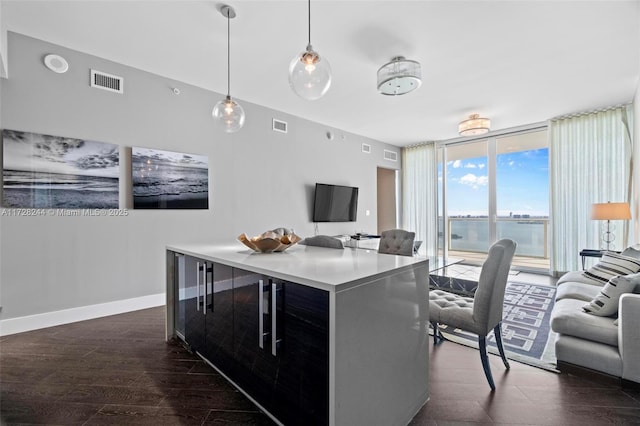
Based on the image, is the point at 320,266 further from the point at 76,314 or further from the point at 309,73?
the point at 76,314

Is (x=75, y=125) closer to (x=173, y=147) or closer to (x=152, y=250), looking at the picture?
(x=173, y=147)

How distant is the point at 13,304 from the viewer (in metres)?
2.74

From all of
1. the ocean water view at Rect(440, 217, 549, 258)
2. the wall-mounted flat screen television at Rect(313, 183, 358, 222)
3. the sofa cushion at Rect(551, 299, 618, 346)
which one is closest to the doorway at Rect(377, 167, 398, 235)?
the ocean water view at Rect(440, 217, 549, 258)

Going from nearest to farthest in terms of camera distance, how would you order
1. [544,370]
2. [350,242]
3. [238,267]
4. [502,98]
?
[238,267]
[544,370]
[502,98]
[350,242]

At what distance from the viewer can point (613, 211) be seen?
3896mm

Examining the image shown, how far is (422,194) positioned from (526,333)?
4.54m

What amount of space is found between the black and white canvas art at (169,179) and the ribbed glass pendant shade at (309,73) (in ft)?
8.02

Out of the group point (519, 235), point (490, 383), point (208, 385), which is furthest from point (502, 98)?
point (208, 385)

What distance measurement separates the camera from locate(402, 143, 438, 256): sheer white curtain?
6844 millimetres

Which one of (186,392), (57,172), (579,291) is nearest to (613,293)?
(579,291)

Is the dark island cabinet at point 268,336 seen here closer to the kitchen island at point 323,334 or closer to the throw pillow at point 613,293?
the kitchen island at point 323,334

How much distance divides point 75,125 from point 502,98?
5.38m

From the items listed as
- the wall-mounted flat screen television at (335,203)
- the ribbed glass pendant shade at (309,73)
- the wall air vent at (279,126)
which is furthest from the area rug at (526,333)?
the wall air vent at (279,126)

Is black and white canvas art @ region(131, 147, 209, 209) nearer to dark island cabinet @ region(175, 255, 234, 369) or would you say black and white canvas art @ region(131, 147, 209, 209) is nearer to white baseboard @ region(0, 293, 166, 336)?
white baseboard @ region(0, 293, 166, 336)
